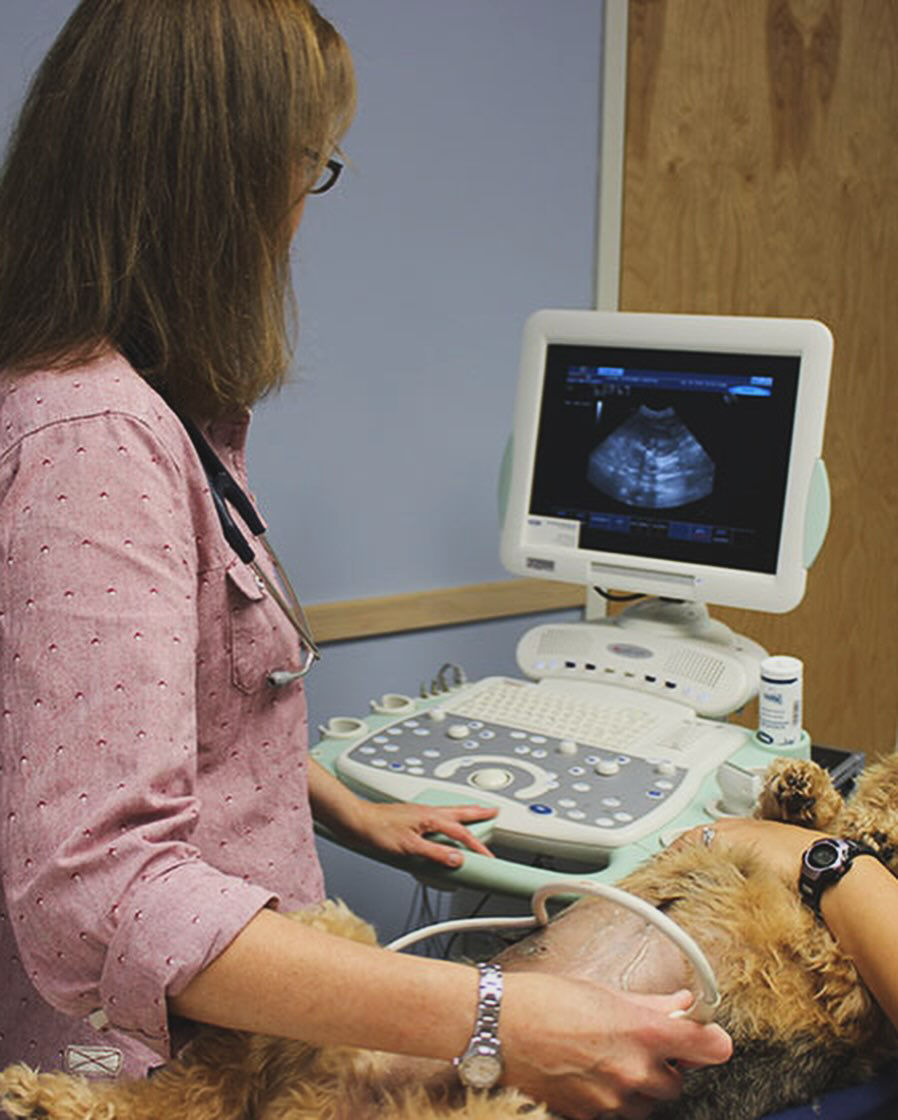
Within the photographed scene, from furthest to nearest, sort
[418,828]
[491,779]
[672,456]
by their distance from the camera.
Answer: [672,456]
[491,779]
[418,828]

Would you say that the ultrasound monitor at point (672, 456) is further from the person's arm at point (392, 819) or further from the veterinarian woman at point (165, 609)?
the veterinarian woman at point (165, 609)

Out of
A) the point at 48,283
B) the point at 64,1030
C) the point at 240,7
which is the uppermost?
the point at 240,7

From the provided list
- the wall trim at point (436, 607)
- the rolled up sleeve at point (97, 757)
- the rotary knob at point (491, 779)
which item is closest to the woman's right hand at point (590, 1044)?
the rolled up sleeve at point (97, 757)

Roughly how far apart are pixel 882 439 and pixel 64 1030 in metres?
2.30

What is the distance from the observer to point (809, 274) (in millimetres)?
2633

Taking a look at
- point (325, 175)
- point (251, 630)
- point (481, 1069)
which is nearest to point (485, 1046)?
point (481, 1069)

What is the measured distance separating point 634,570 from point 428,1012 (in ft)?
3.60

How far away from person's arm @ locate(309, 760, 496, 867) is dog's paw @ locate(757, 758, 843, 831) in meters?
0.33

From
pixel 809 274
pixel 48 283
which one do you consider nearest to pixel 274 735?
pixel 48 283

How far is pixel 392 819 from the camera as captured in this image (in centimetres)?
139

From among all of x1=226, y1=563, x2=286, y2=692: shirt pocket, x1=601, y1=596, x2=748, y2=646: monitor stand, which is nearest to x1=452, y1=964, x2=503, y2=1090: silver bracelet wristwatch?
x1=226, y1=563, x2=286, y2=692: shirt pocket

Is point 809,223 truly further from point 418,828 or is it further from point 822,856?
point 822,856

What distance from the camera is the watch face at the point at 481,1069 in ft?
2.53

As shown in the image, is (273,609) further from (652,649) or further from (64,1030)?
(652,649)
